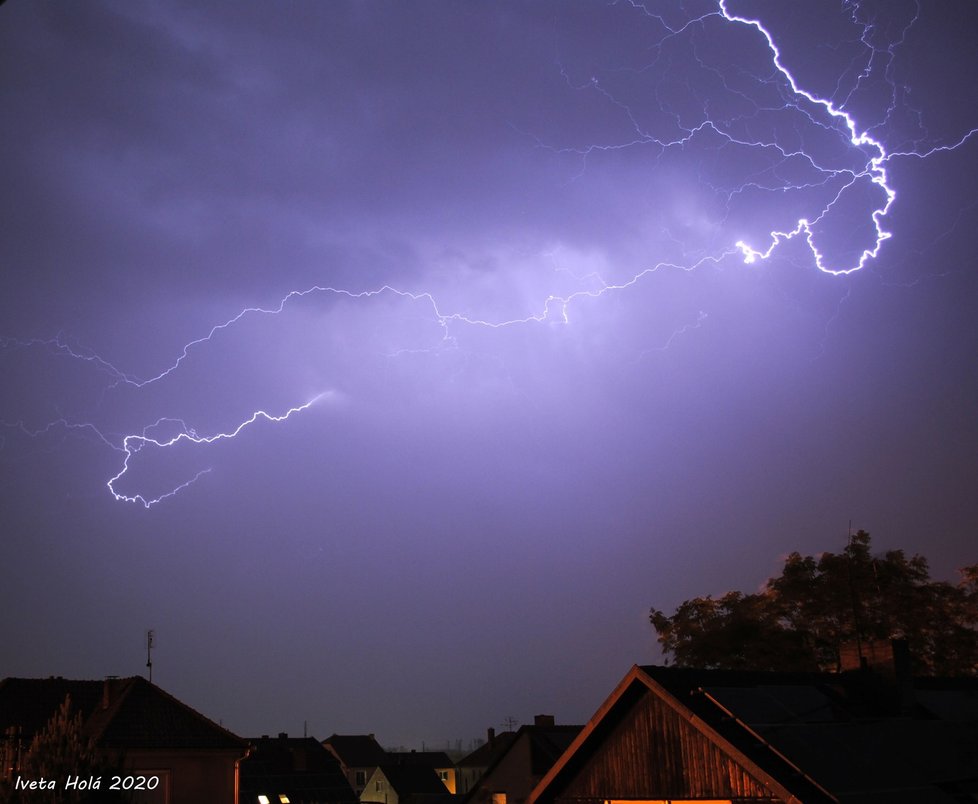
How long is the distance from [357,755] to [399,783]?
10236 mm

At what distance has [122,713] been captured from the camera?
30.8 m

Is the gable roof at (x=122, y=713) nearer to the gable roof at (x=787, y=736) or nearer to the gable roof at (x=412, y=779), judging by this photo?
the gable roof at (x=787, y=736)

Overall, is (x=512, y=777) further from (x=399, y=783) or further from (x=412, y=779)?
(x=412, y=779)

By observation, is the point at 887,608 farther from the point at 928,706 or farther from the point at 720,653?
the point at 928,706

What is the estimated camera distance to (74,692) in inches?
1323

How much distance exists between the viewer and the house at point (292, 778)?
5003 cm

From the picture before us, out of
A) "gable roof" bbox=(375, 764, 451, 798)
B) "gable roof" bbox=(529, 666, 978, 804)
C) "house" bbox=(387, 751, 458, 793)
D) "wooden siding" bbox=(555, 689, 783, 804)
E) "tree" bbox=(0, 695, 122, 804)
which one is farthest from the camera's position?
"house" bbox=(387, 751, 458, 793)

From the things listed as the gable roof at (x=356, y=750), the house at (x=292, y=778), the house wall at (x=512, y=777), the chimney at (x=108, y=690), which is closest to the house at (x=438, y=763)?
the gable roof at (x=356, y=750)

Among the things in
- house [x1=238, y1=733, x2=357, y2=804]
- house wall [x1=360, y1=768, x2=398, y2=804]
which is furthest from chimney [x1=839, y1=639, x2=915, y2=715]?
house wall [x1=360, y1=768, x2=398, y2=804]

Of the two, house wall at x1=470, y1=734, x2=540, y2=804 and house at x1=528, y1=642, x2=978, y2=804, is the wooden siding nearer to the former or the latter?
house at x1=528, y1=642, x2=978, y2=804

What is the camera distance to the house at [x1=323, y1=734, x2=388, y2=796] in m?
78.7

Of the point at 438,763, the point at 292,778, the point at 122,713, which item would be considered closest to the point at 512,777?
→ the point at 122,713

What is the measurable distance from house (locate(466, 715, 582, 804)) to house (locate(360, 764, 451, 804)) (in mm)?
33852

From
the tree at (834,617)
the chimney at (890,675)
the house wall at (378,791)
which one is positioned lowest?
the house wall at (378,791)
